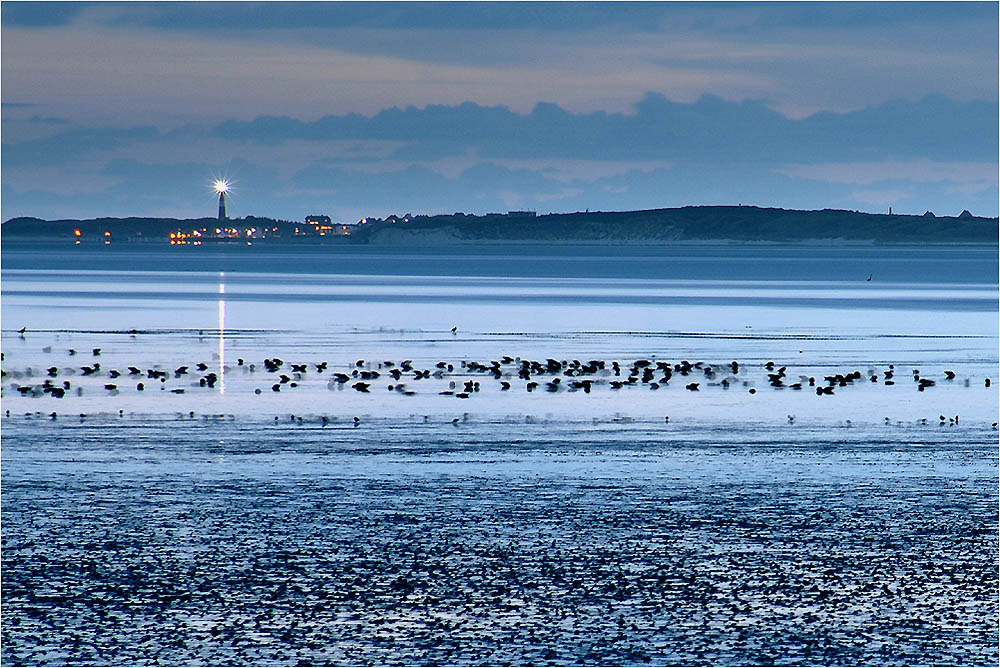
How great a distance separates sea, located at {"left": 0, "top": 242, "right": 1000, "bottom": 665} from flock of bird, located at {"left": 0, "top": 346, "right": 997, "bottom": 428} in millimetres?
132

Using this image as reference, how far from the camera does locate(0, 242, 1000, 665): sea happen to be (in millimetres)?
10711

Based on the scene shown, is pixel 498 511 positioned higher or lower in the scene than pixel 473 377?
lower

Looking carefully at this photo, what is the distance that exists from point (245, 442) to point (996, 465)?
351 inches

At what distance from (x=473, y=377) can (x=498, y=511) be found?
47.2 ft

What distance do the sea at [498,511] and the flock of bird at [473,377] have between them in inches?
5.2

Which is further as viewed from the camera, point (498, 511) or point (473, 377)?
point (473, 377)

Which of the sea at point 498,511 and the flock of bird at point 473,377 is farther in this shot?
the flock of bird at point 473,377

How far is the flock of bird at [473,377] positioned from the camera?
87.0 feet

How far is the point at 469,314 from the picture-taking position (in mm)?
55062

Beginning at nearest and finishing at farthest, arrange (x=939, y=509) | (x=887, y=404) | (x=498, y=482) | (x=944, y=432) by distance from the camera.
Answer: (x=939, y=509), (x=498, y=482), (x=944, y=432), (x=887, y=404)

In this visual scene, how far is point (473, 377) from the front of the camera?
1144 inches

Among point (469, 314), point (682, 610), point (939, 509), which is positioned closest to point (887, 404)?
point (939, 509)

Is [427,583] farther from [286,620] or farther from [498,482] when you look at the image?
[498,482]

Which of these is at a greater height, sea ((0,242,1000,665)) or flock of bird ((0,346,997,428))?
flock of bird ((0,346,997,428))
